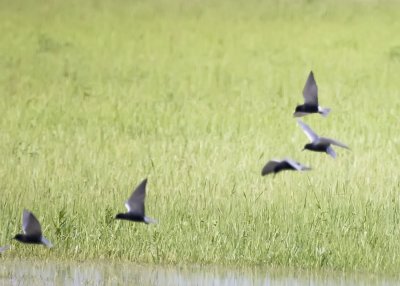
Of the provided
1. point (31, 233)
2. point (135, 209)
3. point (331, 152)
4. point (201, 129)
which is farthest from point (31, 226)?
point (201, 129)

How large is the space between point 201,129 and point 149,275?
9.41m

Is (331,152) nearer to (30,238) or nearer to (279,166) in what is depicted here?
(279,166)

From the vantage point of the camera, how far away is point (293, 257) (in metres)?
10.5

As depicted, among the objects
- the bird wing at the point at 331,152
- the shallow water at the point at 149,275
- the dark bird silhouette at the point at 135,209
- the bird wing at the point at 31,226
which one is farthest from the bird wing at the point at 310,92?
the bird wing at the point at 31,226

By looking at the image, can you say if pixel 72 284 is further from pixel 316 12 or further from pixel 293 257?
pixel 316 12

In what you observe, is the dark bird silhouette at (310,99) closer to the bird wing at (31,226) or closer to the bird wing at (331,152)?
the bird wing at (331,152)

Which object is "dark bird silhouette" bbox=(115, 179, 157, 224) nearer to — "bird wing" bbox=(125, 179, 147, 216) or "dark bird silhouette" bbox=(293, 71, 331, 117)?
"bird wing" bbox=(125, 179, 147, 216)

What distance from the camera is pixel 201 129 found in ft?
63.2

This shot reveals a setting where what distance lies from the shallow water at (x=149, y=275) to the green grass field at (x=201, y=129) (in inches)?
9.0

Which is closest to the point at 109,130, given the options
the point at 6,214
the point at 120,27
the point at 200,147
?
the point at 200,147

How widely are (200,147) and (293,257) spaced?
18.1ft

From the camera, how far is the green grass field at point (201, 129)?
10742 millimetres

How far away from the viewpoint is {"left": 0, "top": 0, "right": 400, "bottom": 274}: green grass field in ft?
35.2

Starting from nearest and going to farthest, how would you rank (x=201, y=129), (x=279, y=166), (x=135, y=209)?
(x=279, y=166) → (x=135, y=209) → (x=201, y=129)
